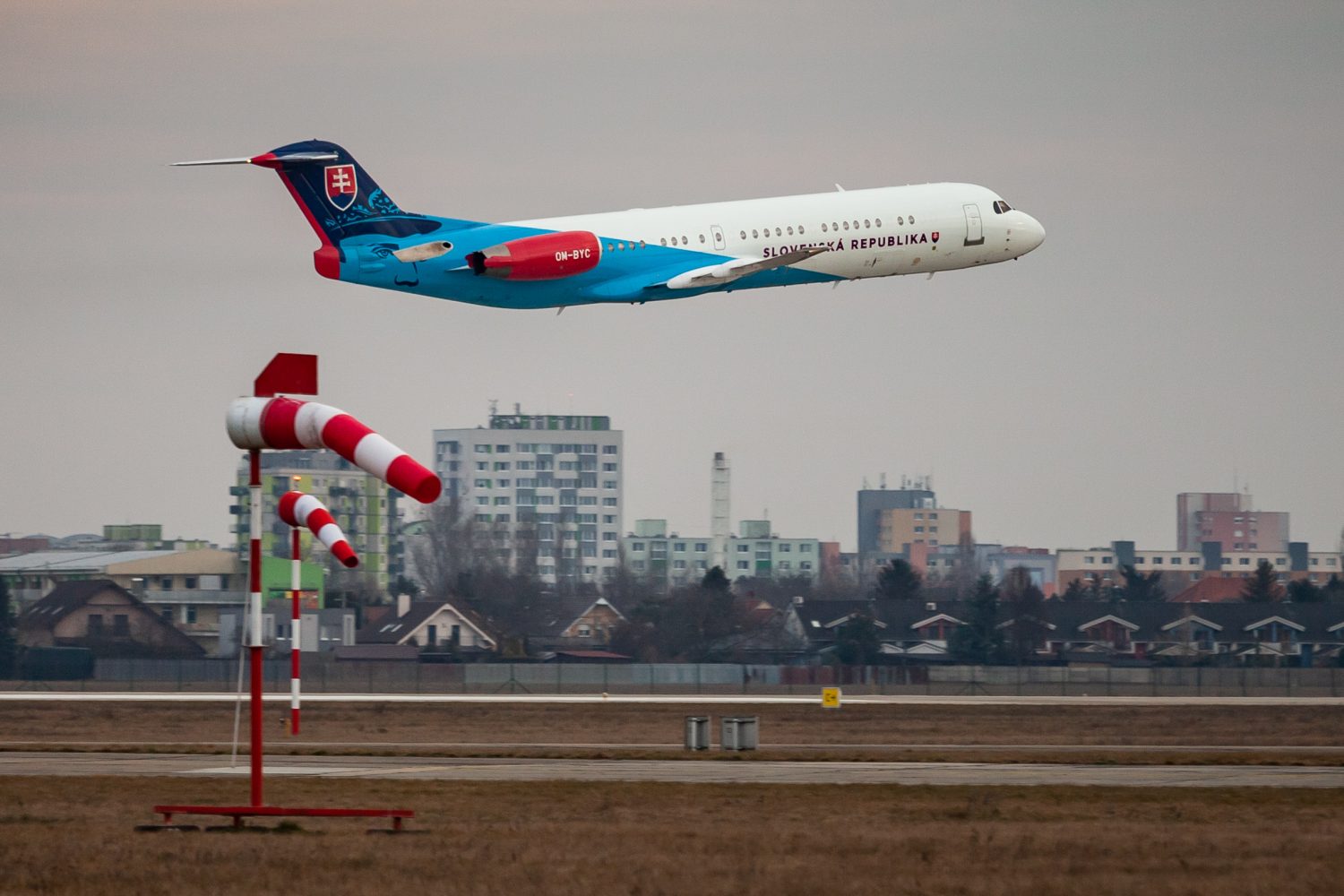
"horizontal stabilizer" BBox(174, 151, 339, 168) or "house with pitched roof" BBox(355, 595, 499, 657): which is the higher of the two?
"horizontal stabilizer" BBox(174, 151, 339, 168)

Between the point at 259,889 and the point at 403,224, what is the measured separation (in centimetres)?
3677

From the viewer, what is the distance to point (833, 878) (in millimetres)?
24984

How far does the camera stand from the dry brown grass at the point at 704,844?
971 inches

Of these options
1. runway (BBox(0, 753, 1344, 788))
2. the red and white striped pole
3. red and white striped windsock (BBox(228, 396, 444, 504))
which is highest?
red and white striped windsock (BBox(228, 396, 444, 504))

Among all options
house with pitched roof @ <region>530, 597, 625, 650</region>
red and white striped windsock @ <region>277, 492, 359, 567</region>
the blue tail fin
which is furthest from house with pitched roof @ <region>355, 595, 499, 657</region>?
red and white striped windsock @ <region>277, 492, 359, 567</region>

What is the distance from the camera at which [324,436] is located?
2766 cm

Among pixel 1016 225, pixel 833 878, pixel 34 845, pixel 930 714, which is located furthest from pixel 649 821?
pixel 930 714

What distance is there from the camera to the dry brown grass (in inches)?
971

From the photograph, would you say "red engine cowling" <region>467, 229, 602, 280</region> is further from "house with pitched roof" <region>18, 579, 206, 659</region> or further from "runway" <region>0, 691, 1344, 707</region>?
"house with pitched roof" <region>18, 579, 206, 659</region>

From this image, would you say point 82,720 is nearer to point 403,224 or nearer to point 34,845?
point 403,224

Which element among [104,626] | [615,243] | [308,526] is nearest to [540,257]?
[615,243]

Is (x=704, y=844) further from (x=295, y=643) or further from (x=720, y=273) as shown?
Result: (x=720, y=273)

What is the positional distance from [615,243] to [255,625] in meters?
29.4

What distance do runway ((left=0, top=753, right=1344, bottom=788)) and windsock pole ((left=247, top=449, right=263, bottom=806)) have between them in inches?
466
